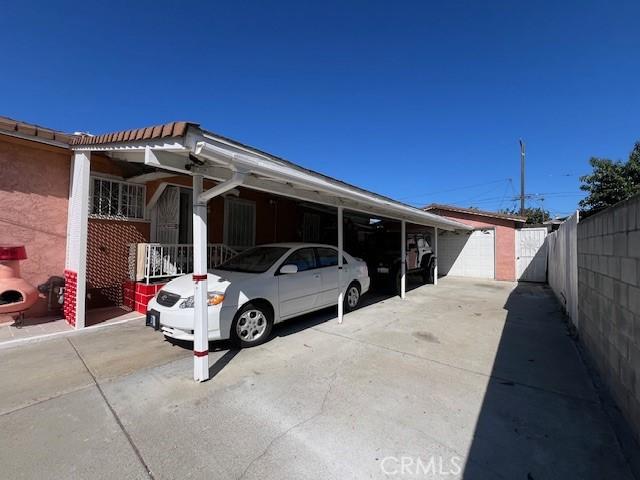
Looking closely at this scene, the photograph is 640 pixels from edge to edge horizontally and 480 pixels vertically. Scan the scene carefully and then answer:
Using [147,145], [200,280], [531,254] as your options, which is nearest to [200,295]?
[200,280]

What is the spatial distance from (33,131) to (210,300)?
4534mm

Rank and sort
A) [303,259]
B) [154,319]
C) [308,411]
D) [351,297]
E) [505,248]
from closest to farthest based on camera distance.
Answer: [308,411] < [154,319] < [303,259] < [351,297] < [505,248]

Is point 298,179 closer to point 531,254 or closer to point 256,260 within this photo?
point 256,260

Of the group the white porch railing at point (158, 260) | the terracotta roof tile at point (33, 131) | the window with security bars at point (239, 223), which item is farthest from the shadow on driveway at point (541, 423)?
the terracotta roof tile at point (33, 131)

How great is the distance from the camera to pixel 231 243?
889cm

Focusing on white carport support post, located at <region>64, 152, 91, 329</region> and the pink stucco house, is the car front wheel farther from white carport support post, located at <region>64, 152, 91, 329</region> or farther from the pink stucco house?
white carport support post, located at <region>64, 152, 91, 329</region>

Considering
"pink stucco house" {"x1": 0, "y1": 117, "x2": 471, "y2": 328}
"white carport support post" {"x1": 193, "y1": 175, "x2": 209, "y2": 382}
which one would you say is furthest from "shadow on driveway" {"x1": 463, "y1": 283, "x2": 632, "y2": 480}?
"pink stucco house" {"x1": 0, "y1": 117, "x2": 471, "y2": 328}

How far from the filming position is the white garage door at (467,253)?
46.5 ft

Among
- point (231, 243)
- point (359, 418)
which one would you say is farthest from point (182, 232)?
point (359, 418)

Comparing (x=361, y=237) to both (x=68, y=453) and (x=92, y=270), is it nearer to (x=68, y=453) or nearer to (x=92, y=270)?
(x=92, y=270)

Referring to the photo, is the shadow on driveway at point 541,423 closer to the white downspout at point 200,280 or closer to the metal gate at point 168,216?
the white downspout at point 200,280

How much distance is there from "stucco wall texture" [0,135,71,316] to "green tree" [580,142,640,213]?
725 inches

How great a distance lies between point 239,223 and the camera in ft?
30.0

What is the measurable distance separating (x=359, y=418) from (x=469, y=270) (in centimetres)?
1359
